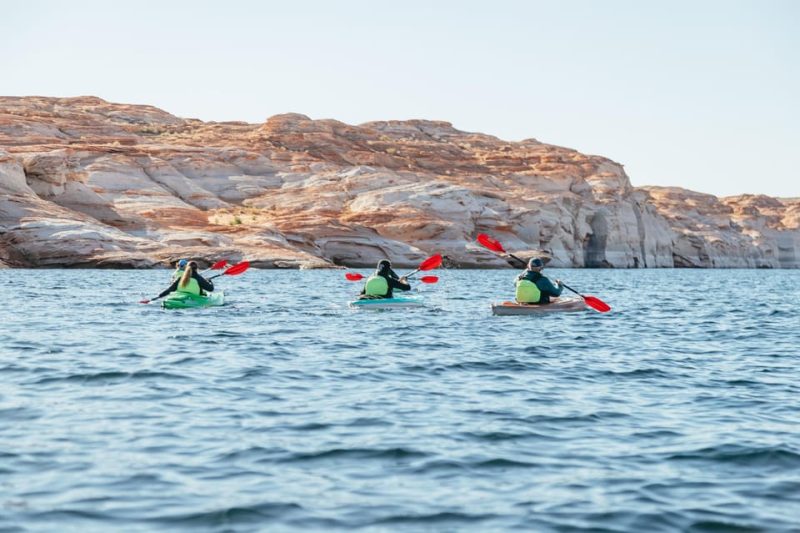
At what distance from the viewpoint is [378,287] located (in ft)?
83.7

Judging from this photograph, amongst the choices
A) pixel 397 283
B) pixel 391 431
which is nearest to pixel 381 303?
pixel 397 283

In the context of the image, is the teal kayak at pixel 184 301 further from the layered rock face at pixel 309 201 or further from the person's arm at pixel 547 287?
the layered rock face at pixel 309 201

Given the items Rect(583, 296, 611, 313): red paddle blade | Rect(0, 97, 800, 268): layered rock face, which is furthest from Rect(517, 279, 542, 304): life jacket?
Rect(0, 97, 800, 268): layered rock face

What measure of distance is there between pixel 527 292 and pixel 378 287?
382 centimetres

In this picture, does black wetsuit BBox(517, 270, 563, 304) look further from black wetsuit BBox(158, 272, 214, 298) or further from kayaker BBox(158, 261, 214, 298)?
kayaker BBox(158, 261, 214, 298)

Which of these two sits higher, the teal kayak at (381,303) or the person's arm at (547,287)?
the person's arm at (547,287)

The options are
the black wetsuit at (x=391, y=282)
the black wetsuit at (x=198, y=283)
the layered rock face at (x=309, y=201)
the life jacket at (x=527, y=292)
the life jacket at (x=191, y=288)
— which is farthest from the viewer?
the layered rock face at (x=309, y=201)

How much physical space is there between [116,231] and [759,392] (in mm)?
55706

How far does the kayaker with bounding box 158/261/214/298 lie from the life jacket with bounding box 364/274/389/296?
4.13 meters

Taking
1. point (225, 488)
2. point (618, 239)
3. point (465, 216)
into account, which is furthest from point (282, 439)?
point (618, 239)

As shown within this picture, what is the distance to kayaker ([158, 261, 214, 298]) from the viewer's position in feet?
81.4

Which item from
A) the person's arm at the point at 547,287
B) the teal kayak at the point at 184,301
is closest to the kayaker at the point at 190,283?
the teal kayak at the point at 184,301

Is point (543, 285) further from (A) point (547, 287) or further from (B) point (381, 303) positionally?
(B) point (381, 303)

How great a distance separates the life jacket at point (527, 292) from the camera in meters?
24.7
